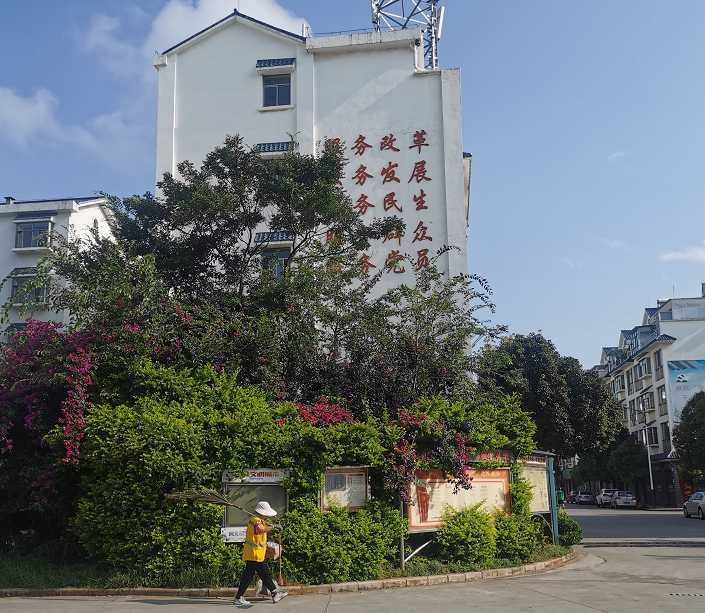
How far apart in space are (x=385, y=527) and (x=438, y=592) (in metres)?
1.42

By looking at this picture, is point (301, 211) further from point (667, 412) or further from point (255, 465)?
point (667, 412)

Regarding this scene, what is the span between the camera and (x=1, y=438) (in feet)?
38.1

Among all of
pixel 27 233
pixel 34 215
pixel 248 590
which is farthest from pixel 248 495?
pixel 34 215

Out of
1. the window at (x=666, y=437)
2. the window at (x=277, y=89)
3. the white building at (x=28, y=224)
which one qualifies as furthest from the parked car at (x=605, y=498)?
the white building at (x=28, y=224)

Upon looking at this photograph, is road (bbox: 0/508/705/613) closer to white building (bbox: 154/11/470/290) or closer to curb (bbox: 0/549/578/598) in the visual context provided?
curb (bbox: 0/549/578/598)

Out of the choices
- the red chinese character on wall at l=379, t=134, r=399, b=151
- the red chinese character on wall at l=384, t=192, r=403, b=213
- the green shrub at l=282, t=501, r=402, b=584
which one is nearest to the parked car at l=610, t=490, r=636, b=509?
the red chinese character on wall at l=384, t=192, r=403, b=213

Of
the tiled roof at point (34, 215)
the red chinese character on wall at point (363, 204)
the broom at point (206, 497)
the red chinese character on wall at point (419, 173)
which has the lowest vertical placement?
the broom at point (206, 497)

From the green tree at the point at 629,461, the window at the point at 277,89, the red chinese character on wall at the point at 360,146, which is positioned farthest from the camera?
the green tree at the point at 629,461

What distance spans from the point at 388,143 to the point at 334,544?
52.6 feet

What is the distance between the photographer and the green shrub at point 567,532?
1583 centimetres

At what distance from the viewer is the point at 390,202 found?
904 inches

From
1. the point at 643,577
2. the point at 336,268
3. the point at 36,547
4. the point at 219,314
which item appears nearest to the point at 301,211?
the point at 336,268

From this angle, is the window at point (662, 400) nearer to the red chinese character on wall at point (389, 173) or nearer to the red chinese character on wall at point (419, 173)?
the red chinese character on wall at point (419, 173)

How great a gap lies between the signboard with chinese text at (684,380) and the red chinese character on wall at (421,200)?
1426 inches
